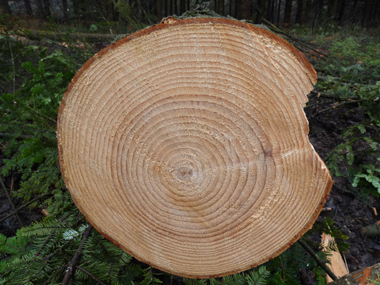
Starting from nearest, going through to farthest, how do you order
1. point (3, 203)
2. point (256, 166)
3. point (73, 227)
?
point (256, 166) < point (73, 227) < point (3, 203)

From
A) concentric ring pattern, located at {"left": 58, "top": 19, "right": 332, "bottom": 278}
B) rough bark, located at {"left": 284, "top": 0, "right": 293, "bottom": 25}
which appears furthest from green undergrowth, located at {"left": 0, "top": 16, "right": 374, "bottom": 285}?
rough bark, located at {"left": 284, "top": 0, "right": 293, "bottom": 25}

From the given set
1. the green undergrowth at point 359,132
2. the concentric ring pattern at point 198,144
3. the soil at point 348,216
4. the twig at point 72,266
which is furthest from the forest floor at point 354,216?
the twig at point 72,266

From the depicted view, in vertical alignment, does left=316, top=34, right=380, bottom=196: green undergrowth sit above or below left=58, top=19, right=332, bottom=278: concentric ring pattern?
below

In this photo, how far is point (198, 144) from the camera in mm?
1071

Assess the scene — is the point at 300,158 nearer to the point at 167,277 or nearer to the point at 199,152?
the point at 199,152

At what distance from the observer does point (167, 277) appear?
1866 millimetres

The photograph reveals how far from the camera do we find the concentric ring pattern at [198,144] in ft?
3.11

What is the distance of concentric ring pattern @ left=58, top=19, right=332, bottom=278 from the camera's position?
0.95 meters

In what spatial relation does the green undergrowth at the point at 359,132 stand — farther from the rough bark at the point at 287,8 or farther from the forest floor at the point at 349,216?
the rough bark at the point at 287,8

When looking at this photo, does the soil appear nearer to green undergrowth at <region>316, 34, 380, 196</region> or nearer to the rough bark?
green undergrowth at <region>316, 34, 380, 196</region>

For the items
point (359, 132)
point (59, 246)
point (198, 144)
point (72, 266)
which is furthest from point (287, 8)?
point (72, 266)

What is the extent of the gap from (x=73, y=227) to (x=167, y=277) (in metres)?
0.78

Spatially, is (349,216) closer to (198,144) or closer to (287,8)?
(198,144)

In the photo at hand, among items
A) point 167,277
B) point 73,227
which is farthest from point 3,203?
point 167,277
